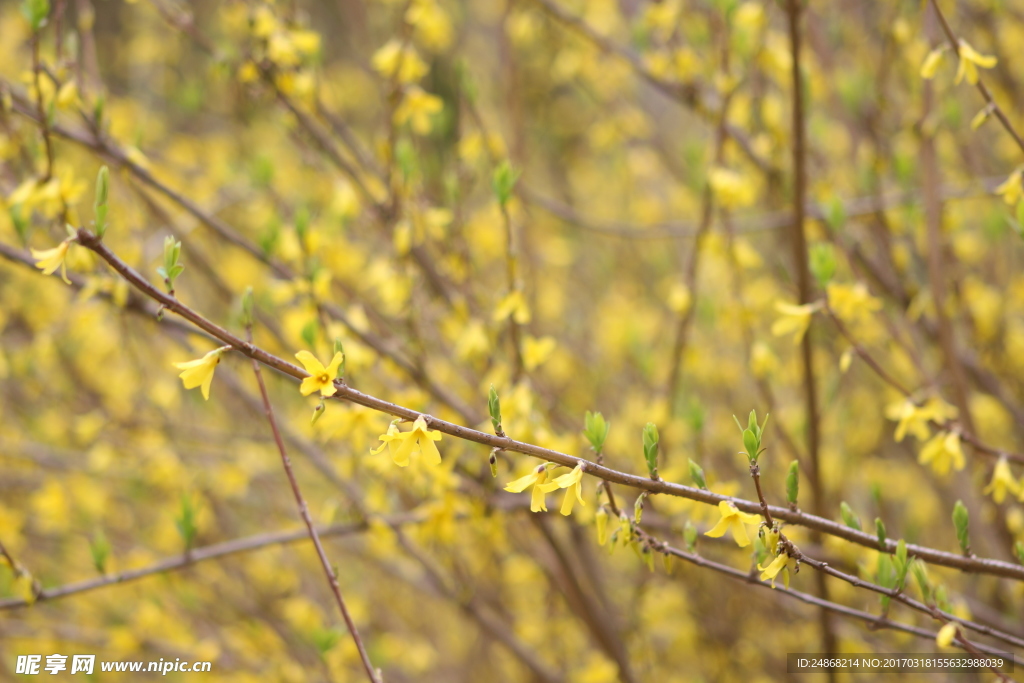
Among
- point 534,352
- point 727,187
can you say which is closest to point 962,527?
point 534,352

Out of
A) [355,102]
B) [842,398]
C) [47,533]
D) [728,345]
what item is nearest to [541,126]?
[355,102]

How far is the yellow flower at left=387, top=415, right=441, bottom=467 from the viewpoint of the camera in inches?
37.3

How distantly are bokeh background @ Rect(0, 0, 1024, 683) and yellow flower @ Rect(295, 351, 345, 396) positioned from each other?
0.43 metres

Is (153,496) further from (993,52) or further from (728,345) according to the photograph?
(993,52)

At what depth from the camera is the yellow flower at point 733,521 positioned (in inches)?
38.6

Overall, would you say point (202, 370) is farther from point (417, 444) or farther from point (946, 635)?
point (946, 635)

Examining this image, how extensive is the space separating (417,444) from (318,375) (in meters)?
0.17

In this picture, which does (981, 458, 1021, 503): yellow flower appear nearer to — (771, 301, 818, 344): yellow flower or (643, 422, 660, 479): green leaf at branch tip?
(771, 301, 818, 344): yellow flower

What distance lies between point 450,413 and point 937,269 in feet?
4.34

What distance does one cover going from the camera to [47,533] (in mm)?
2969

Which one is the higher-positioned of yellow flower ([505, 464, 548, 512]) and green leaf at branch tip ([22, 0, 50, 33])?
green leaf at branch tip ([22, 0, 50, 33])

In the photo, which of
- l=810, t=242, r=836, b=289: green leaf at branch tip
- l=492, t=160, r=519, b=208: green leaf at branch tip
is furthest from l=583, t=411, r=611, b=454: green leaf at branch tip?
l=810, t=242, r=836, b=289: green leaf at branch tip

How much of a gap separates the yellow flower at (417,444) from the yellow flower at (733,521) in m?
0.41

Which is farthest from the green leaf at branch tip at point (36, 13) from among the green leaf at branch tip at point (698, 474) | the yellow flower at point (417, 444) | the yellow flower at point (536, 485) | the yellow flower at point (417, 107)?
the green leaf at branch tip at point (698, 474)
